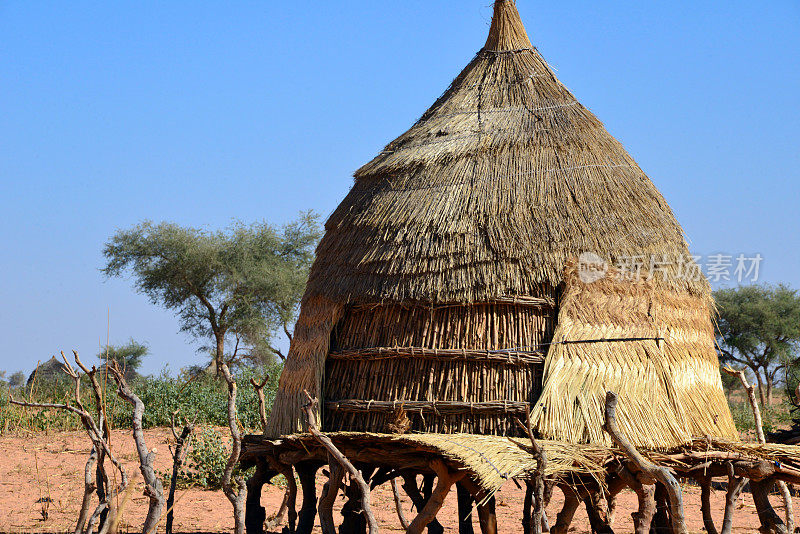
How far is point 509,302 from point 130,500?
26.5ft

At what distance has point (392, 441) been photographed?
704 cm

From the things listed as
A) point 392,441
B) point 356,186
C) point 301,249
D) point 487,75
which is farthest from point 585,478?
point 301,249

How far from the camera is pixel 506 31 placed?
9.95 metres

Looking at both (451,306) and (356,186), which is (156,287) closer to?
(356,186)

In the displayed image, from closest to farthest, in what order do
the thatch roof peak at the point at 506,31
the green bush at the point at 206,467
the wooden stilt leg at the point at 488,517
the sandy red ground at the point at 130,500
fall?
1. the wooden stilt leg at the point at 488,517
2. the thatch roof peak at the point at 506,31
3. the sandy red ground at the point at 130,500
4. the green bush at the point at 206,467

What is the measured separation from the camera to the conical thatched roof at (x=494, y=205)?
7645 millimetres

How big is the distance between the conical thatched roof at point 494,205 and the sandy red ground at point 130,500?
5.04 meters

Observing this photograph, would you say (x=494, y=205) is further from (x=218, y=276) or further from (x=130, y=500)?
(x=218, y=276)

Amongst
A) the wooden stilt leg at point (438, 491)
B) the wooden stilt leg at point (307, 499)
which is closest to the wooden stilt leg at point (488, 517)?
the wooden stilt leg at point (438, 491)

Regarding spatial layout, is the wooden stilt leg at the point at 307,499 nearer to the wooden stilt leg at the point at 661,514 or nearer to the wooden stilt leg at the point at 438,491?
the wooden stilt leg at the point at 438,491

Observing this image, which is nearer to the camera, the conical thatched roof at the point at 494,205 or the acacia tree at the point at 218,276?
the conical thatched roof at the point at 494,205

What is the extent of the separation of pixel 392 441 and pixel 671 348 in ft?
9.14

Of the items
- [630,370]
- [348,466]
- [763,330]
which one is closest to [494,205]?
[630,370]

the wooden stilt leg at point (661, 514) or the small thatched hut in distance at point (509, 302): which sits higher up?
the small thatched hut in distance at point (509, 302)
